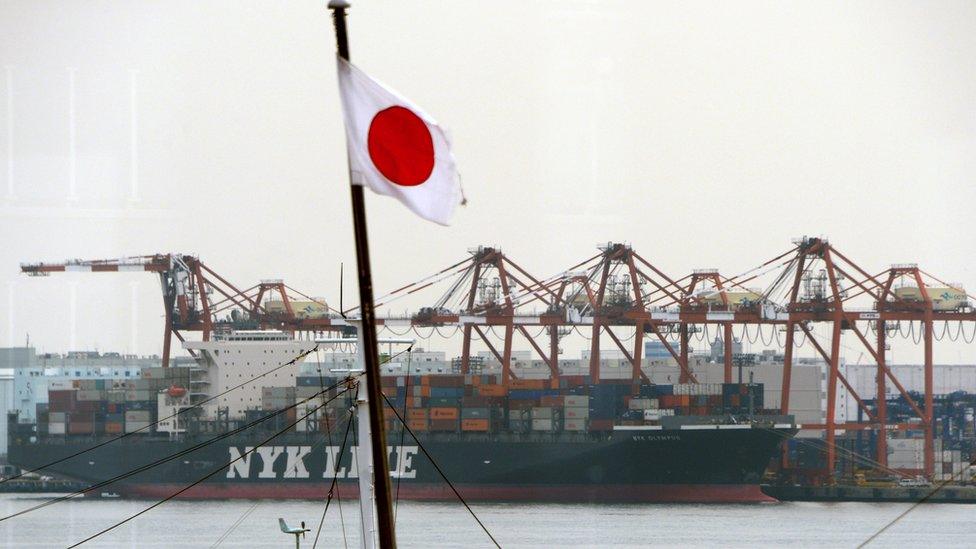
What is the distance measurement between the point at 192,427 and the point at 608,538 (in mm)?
20287

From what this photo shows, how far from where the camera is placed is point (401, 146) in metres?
6.33

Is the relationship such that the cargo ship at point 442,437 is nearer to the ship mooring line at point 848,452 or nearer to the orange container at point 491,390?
the orange container at point 491,390

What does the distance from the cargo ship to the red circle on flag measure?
144 ft

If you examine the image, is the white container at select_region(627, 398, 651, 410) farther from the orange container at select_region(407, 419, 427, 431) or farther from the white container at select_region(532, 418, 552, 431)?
the orange container at select_region(407, 419, 427, 431)

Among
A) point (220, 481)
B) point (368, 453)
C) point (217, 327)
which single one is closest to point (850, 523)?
point (220, 481)

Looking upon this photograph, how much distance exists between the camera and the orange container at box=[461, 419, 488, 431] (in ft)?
170

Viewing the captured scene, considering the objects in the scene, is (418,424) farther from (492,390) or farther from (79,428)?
(79,428)

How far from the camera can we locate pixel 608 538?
3903cm

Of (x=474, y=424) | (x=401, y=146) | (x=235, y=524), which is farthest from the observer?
(x=474, y=424)

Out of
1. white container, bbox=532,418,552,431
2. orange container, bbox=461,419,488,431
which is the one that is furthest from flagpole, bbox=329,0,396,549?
white container, bbox=532,418,552,431

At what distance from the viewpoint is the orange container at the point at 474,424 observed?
5172 cm

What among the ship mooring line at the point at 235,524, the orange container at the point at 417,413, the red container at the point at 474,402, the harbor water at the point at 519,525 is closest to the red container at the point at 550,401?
the red container at the point at 474,402

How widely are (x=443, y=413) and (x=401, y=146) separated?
151 feet

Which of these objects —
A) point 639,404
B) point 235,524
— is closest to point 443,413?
point 639,404
